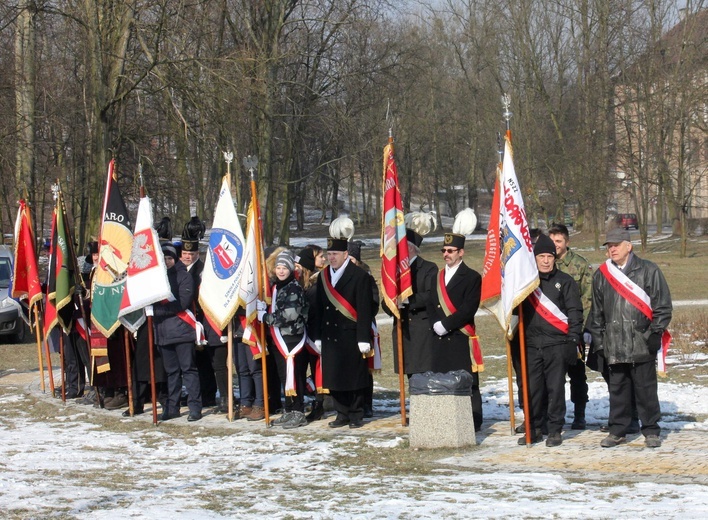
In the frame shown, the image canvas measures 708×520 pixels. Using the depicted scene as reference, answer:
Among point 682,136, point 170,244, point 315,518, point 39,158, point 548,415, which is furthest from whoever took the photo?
point 682,136

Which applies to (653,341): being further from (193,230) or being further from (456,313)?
(193,230)

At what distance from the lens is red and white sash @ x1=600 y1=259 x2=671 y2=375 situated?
29.3ft

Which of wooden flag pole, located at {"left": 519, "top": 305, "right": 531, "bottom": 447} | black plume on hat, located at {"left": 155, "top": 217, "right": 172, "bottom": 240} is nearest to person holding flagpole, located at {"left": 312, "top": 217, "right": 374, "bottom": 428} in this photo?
wooden flag pole, located at {"left": 519, "top": 305, "right": 531, "bottom": 447}

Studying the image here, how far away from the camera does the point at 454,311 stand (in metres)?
9.88

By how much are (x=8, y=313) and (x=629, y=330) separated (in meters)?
13.9

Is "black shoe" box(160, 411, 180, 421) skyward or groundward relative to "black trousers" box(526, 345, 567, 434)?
groundward

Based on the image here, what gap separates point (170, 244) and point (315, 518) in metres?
5.75

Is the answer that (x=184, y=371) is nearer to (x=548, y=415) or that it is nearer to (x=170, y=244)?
(x=170, y=244)

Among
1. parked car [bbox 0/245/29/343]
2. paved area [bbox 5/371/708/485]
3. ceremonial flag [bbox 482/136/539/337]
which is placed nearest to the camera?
paved area [bbox 5/371/708/485]

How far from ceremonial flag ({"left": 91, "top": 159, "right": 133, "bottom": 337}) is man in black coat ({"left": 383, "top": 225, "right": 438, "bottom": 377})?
317 centimetres

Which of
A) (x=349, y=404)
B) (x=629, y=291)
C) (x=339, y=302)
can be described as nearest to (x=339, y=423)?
(x=349, y=404)

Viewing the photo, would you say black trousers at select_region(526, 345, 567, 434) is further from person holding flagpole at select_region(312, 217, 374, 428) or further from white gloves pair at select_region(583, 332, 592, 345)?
person holding flagpole at select_region(312, 217, 374, 428)

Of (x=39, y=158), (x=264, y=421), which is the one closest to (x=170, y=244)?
(x=264, y=421)

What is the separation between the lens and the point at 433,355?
10016 millimetres
